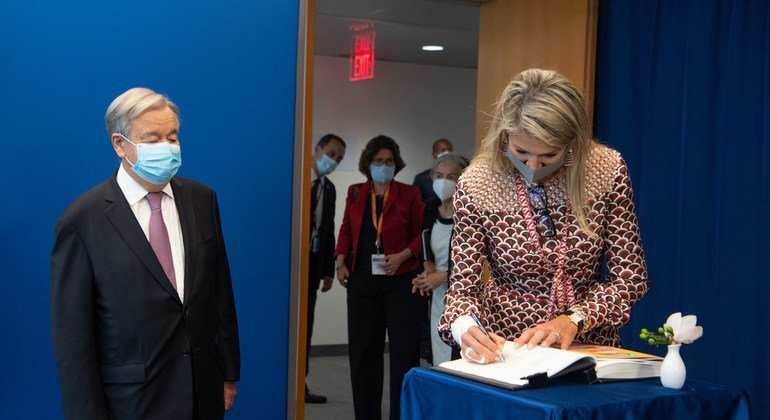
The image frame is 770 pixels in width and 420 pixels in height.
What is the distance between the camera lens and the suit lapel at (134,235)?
279 centimetres

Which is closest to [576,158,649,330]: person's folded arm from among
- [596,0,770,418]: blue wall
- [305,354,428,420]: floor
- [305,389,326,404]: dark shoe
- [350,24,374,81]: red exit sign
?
[596,0,770,418]: blue wall

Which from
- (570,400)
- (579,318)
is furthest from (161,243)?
(570,400)

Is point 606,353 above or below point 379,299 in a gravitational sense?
above

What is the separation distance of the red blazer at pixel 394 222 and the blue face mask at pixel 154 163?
2339 millimetres

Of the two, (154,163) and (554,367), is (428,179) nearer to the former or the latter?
(154,163)

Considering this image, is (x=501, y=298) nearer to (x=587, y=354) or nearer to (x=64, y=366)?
(x=587, y=354)

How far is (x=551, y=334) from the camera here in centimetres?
216

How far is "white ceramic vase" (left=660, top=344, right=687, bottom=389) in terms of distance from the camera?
2006 mm

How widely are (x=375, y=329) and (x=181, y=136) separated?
1.69 m

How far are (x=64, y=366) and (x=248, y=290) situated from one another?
1.48m

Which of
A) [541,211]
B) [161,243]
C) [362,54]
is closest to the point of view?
[541,211]

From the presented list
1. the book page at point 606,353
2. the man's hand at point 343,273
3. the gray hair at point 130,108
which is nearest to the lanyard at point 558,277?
the book page at point 606,353

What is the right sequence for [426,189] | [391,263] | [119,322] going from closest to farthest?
[119,322], [391,263], [426,189]

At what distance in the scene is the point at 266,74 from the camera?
162 inches
